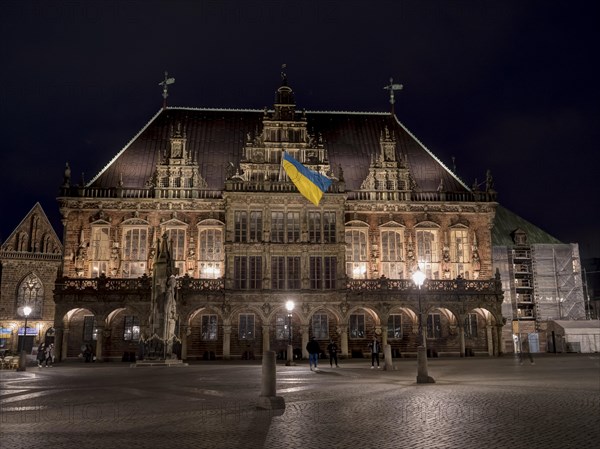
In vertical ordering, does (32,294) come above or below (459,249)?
below

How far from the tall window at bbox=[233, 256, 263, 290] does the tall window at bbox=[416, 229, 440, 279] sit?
42.0 ft

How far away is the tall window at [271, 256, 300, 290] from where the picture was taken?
4331 cm

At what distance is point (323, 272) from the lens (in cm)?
4347

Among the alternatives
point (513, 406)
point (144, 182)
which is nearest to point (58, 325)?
point (144, 182)

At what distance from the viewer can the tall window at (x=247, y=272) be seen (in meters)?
43.2

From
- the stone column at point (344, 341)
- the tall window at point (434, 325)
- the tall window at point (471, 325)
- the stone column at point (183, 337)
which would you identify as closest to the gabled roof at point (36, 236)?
the stone column at point (183, 337)

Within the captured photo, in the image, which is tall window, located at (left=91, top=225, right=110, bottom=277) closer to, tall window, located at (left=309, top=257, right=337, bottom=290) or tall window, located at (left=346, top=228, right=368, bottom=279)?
tall window, located at (left=309, top=257, right=337, bottom=290)

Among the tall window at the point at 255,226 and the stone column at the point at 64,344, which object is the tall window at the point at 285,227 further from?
the stone column at the point at 64,344

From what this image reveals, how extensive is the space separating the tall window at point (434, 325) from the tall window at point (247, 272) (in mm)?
13462

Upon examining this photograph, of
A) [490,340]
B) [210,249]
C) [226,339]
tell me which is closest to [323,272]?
[226,339]

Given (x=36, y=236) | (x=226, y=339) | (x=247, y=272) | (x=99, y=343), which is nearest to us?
(x=99, y=343)

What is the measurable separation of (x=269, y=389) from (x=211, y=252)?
108 ft

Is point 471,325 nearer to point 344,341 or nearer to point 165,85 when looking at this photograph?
point 344,341

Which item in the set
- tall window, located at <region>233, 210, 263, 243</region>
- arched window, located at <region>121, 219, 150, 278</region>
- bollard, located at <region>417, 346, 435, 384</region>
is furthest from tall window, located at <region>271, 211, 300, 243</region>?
bollard, located at <region>417, 346, 435, 384</region>
